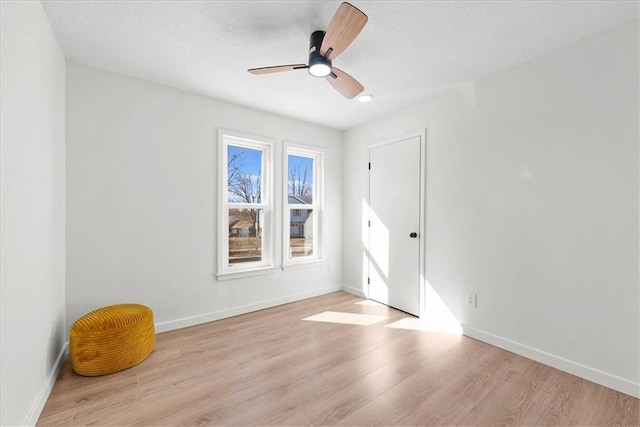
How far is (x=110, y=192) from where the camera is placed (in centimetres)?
262

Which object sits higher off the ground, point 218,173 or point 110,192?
point 218,173

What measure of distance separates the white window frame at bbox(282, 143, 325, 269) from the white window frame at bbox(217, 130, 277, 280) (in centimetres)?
18

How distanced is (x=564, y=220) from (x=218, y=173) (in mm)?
3253

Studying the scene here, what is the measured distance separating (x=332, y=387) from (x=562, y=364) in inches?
71.0

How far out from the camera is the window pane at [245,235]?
3512mm

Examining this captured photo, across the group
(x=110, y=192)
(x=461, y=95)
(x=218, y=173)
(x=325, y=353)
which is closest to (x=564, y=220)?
(x=461, y=95)

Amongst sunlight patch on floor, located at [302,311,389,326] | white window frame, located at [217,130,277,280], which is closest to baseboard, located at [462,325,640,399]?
sunlight patch on floor, located at [302,311,389,326]

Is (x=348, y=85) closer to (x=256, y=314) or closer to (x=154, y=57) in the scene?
(x=154, y=57)

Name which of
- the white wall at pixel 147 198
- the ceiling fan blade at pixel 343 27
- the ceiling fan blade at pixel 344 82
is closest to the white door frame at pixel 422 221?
the ceiling fan blade at pixel 344 82

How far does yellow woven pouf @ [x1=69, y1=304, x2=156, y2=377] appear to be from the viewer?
2074 millimetres

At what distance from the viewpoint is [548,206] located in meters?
2.30

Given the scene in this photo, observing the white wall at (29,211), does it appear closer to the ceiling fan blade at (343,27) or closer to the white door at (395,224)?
the ceiling fan blade at (343,27)

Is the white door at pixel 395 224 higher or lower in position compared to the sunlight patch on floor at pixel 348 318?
higher

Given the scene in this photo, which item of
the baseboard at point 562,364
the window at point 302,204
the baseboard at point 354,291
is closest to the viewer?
the baseboard at point 562,364
